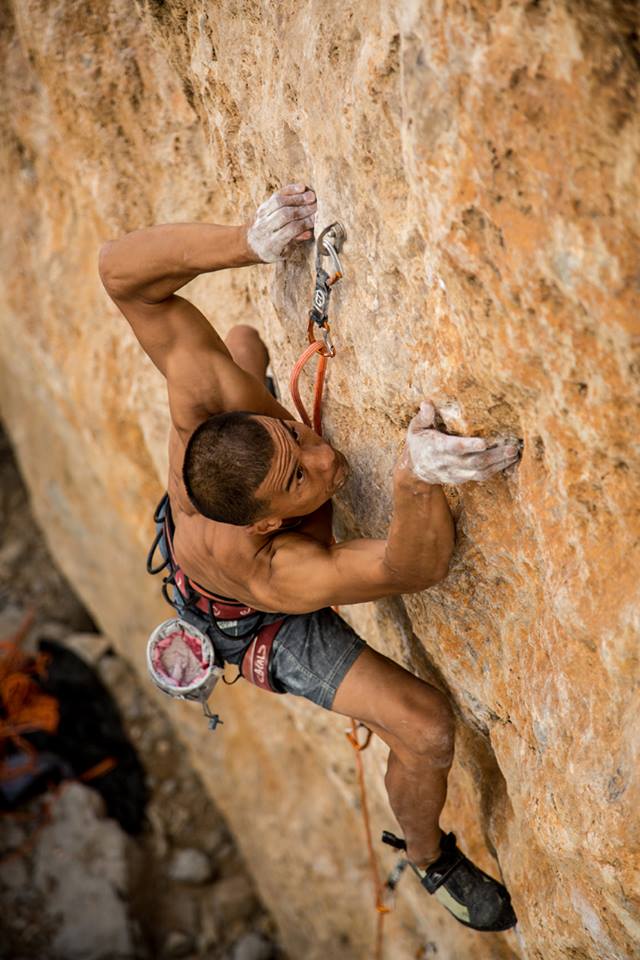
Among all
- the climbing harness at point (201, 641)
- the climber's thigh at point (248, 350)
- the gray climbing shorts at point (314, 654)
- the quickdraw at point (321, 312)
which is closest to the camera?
the quickdraw at point (321, 312)

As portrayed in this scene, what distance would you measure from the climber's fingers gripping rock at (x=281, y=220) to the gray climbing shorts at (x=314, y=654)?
3.69 ft

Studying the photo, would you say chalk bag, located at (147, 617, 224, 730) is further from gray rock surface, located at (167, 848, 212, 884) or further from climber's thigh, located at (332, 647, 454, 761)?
gray rock surface, located at (167, 848, 212, 884)

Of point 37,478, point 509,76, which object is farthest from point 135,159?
point 37,478

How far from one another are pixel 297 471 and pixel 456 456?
1.73 ft

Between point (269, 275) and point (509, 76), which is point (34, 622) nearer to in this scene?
point (269, 275)

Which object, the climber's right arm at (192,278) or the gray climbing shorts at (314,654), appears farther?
the gray climbing shorts at (314,654)

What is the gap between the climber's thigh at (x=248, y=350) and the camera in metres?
2.99

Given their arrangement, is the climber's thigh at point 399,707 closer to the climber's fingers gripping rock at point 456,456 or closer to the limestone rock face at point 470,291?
the limestone rock face at point 470,291

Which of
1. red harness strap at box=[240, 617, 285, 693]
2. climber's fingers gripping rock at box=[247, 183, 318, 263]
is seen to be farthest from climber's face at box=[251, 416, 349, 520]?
red harness strap at box=[240, 617, 285, 693]

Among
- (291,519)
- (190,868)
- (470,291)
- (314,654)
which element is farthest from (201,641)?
(190,868)

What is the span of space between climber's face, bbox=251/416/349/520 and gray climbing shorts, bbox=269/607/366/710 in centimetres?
51

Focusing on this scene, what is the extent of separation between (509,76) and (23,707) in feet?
19.8

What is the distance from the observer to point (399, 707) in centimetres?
251

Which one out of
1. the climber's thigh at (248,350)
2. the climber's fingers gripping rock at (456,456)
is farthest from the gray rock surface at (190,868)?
A: the climber's fingers gripping rock at (456,456)
